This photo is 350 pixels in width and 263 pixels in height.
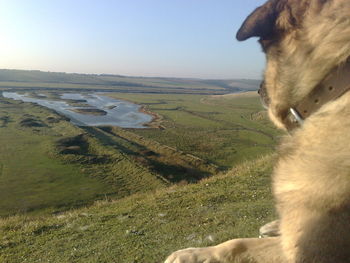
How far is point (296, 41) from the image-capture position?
3178 mm

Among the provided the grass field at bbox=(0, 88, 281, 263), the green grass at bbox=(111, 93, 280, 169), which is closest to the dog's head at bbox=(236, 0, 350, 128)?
the grass field at bbox=(0, 88, 281, 263)

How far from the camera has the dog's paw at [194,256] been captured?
4.16 m

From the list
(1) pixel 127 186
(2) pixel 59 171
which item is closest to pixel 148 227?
(1) pixel 127 186

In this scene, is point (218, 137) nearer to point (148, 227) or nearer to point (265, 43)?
point (148, 227)

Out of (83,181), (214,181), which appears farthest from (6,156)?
(214,181)

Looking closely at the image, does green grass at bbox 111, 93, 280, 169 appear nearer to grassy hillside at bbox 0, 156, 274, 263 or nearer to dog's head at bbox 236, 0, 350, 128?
grassy hillside at bbox 0, 156, 274, 263

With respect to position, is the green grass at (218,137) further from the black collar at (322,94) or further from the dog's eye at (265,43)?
the black collar at (322,94)

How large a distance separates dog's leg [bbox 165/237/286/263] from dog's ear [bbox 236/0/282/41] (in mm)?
2191

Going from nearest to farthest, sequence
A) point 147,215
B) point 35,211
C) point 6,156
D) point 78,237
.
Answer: point 78,237, point 147,215, point 35,211, point 6,156

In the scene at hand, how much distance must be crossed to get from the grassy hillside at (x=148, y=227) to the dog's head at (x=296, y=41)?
4.53 metres

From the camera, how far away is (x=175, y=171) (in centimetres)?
3906

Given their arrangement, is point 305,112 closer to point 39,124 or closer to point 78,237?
point 78,237

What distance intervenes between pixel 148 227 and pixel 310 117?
24.1ft

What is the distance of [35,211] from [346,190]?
2743cm
